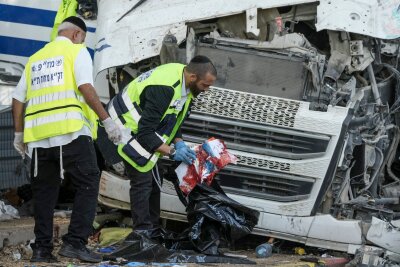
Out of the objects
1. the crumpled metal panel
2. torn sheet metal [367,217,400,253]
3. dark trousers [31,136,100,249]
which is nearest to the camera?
dark trousers [31,136,100,249]

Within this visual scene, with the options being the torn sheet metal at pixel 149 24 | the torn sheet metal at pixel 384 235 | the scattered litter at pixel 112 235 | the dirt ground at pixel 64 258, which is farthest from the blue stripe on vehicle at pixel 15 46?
the torn sheet metal at pixel 384 235

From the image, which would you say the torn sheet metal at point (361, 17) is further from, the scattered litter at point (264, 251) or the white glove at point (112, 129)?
the white glove at point (112, 129)

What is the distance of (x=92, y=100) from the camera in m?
6.19

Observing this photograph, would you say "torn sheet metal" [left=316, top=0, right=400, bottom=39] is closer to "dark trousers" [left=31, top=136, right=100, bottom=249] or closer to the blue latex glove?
the blue latex glove

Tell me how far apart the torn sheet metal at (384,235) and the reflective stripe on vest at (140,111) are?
69.8 inches

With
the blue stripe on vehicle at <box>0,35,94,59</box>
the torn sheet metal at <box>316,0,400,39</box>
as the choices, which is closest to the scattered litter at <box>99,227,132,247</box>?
the blue stripe on vehicle at <box>0,35,94,59</box>

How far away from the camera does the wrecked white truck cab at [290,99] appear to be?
7.38 m

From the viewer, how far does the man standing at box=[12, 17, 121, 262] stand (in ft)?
20.5

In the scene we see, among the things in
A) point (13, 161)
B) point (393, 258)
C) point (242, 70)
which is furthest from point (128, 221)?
point (393, 258)

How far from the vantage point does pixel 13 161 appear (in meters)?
8.43

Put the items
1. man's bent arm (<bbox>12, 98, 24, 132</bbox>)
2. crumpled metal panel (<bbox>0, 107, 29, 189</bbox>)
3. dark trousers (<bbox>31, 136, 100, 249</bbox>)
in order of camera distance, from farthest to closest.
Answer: crumpled metal panel (<bbox>0, 107, 29, 189</bbox>)
man's bent arm (<bbox>12, 98, 24, 132</bbox>)
dark trousers (<bbox>31, 136, 100, 249</bbox>)

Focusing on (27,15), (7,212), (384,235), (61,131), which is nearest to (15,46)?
(27,15)

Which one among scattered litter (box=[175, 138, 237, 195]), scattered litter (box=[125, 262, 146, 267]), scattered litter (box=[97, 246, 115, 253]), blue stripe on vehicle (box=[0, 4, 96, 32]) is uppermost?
blue stripe on vehicle (box=[0, 4, 96, 32])

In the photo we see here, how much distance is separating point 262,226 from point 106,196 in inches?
50.8
